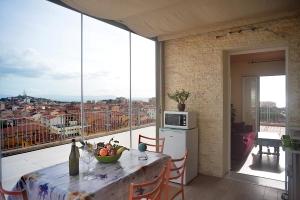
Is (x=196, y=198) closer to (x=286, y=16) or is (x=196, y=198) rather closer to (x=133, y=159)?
(x=133, y=159)

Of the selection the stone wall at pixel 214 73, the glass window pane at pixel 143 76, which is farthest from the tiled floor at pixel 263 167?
the glass window pane at pixel 143 76

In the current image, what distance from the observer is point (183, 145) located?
3.88m

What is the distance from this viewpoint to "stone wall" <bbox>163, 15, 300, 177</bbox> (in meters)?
3.61

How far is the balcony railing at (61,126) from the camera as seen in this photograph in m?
4.22

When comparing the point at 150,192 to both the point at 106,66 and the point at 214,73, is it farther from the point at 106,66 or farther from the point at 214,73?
the point at 214,73

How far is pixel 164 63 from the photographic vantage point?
4.92 metres

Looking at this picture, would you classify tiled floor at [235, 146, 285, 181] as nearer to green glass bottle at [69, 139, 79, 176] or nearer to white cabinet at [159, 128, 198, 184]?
white cabinet at [159, 128, 198, 184]

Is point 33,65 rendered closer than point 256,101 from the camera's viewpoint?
Yes

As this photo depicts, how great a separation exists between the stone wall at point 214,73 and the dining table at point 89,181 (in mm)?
2237

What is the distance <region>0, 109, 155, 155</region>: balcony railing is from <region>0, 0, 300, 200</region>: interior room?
3 cm

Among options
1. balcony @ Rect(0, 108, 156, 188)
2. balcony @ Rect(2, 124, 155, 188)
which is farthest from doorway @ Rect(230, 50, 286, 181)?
balcony @ Rect(2, 124, 155, 188)

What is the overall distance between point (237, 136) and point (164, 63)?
2.40m

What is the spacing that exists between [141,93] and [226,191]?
2381mm

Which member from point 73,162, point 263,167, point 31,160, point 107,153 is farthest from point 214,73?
point 31,160
